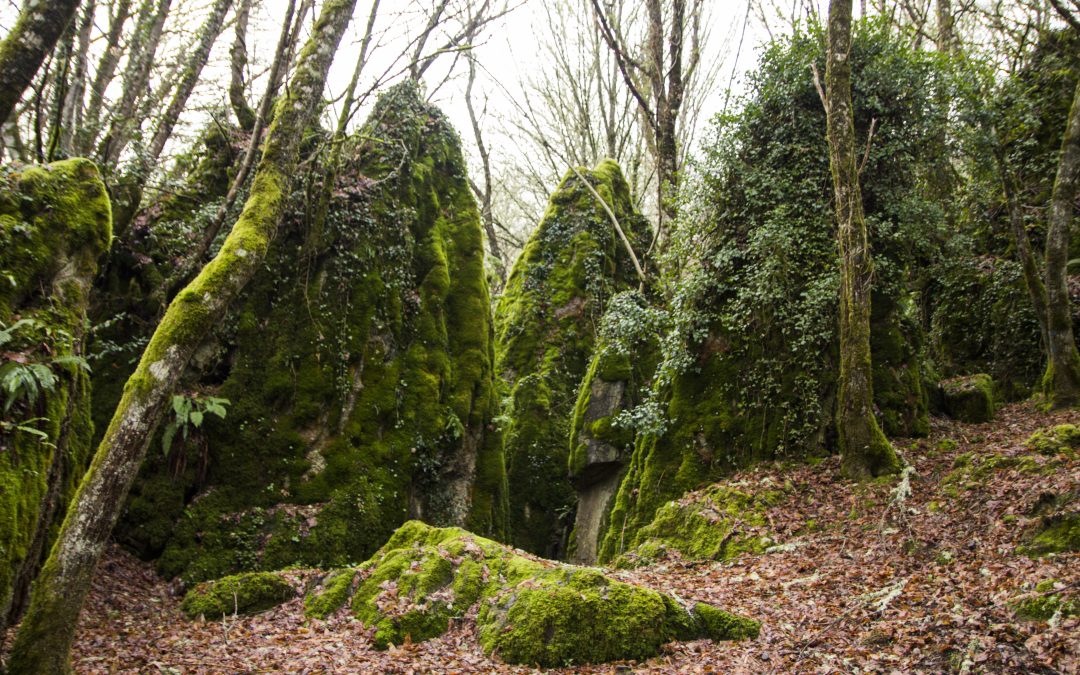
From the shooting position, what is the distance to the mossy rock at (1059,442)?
6.45 m

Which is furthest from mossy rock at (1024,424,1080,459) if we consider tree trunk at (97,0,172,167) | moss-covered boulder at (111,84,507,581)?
tree trunk at (97,0,172,167)

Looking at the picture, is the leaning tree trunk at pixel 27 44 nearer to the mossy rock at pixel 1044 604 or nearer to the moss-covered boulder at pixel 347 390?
the moss-covered boulder at pixel 347 390

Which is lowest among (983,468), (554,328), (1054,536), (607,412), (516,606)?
(516,606)

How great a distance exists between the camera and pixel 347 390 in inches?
384

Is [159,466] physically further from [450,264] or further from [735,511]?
[735,511]

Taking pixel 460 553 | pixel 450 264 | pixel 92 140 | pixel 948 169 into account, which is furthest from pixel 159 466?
pixel 948 169

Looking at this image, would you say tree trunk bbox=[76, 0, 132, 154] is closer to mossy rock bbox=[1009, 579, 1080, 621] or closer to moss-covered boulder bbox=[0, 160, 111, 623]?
moss-covered boulder bbox=[0, 160, 111, 623]

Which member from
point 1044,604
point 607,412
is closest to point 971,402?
point 607,412

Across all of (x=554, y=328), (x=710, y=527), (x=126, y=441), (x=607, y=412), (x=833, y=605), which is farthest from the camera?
(x=554, y=328)

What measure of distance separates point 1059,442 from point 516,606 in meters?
5.76

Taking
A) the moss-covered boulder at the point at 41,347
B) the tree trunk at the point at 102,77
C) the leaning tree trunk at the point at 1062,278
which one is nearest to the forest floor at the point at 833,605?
the moss-covered boulder at the point at 41,347

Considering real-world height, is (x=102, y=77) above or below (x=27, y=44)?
above

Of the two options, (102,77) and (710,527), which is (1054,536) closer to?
(710,527)

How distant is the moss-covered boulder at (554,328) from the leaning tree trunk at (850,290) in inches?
258
